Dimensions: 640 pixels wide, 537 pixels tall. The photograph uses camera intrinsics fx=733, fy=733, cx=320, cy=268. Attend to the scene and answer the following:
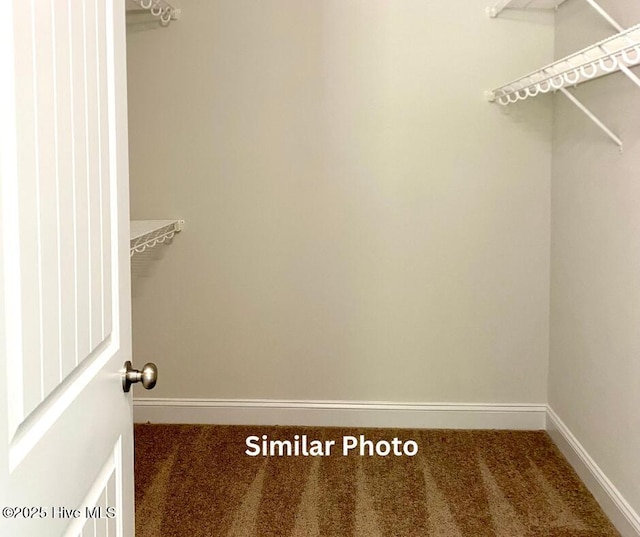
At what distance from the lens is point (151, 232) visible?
2.55 m

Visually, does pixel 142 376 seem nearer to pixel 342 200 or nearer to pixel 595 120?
pixel 595 120

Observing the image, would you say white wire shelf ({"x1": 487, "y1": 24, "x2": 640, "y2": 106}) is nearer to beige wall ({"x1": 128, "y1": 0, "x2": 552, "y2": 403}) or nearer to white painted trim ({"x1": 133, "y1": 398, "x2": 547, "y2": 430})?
beige wall ({"x1": 128, "y1": 0, "x2": 552, "y2": 403})

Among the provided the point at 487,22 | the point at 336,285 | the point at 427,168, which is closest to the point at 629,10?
the point at 487,22

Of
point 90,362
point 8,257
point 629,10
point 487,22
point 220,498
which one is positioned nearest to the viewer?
point 8,257

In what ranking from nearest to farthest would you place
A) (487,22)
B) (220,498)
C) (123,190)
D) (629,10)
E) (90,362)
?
(90,362), (123,190), (629,10), (220,498), (487,22)

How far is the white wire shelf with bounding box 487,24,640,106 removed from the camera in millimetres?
1643

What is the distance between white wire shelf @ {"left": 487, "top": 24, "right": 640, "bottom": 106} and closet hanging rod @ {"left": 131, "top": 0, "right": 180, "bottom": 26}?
50.0 inches

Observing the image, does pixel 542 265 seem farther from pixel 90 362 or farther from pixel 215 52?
pixel 90 362

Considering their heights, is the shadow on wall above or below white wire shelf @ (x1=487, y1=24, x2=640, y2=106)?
below

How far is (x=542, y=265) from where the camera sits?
288 centimetres

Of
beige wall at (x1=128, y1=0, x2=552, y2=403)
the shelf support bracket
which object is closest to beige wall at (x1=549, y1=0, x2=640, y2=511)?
the shelf support bracket

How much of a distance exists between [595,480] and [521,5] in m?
1.70

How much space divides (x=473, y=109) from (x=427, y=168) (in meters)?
0.28

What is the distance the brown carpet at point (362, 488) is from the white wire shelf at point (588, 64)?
4.23 ft
